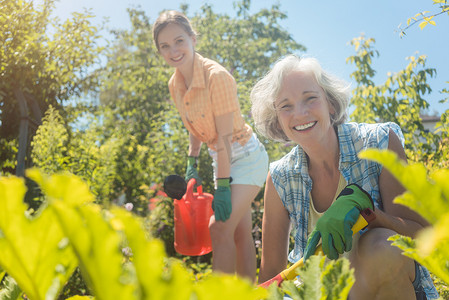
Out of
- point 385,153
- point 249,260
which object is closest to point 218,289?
point 385,153

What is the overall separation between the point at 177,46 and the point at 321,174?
139 cm

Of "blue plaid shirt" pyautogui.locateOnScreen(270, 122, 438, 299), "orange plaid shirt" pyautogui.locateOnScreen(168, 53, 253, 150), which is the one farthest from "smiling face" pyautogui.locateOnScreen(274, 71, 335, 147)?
"orange plaid shirt" pyautogui.locateOnScreen(168, 53, 253, 150)

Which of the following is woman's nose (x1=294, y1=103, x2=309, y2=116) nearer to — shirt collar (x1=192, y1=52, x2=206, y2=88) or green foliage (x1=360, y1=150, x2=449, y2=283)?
shirt collar (x1=192, y1=52, x2=206, y2=88)

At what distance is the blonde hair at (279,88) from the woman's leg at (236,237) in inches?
23.9

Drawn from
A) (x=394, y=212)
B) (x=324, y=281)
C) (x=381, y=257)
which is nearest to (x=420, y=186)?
(x=324, y=281)

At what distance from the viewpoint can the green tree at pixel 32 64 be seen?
4.95 meters

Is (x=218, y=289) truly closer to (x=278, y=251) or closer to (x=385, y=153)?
(x=385, y=153)

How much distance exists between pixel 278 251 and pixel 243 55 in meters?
9.32

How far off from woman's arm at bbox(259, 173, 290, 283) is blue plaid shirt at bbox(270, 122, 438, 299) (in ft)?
0.12

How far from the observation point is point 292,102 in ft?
6.08

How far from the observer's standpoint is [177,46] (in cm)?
276

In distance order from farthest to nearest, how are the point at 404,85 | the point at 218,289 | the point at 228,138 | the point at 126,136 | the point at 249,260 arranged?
the point at 126,136
the point at 404,85
the point at 249,260
the point at 228,138
the point at 218,289

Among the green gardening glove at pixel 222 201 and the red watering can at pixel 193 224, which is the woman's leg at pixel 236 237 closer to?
the green gardening glove at pixel 222 201

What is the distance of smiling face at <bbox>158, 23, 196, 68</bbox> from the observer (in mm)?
2756
